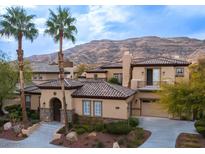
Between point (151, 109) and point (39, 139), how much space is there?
1216 centimetres

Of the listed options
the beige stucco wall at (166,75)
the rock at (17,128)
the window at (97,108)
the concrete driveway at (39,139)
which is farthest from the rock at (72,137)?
the beige stucco wall at (166,75)

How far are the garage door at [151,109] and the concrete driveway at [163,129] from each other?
1.12 meters

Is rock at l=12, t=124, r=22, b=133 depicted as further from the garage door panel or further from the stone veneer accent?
the garage door panel

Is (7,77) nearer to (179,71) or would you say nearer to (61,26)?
(61,26)

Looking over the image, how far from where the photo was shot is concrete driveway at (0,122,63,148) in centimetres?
2025

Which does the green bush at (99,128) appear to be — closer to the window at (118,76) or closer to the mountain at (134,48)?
the window at (118,76)

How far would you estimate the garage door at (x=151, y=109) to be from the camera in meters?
27.2

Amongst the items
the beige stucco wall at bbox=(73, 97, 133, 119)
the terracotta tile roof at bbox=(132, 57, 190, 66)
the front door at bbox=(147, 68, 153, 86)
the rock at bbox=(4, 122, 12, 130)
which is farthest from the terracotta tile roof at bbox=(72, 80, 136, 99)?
the rock at bbox=(4, 122, 12, 130)

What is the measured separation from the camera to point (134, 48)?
107 metres

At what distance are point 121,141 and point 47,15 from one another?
12.2 metres

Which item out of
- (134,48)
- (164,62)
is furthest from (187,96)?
(134,48)

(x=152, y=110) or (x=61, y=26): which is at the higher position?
(x=61, y=26)

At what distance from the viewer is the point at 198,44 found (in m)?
104
